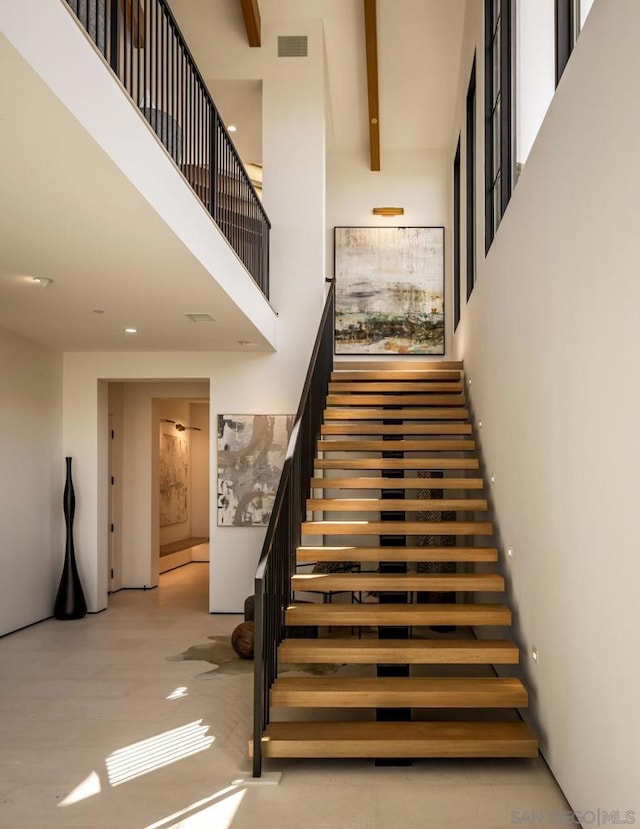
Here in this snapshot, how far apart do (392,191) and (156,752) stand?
8810 millimetres

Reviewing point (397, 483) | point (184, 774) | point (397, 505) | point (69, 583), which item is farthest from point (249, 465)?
point (184, 774)

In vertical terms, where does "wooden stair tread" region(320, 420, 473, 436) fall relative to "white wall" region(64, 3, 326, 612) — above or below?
below

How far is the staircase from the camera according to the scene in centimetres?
402

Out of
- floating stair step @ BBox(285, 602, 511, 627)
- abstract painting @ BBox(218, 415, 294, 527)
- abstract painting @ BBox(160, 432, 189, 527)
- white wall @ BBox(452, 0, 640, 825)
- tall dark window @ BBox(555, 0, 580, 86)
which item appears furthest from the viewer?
abstract painting @ BBox(160, 432, 189, 527)

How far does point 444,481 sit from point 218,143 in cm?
335

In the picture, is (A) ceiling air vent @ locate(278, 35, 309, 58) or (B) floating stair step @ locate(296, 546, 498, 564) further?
(A) ceiling air vent @ locate(278, 35, 309, 58)

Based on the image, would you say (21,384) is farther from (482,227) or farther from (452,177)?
(452,177)

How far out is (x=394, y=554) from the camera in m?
5.35

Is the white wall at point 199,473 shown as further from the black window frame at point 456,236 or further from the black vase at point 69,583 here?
the black vase at point 69,583

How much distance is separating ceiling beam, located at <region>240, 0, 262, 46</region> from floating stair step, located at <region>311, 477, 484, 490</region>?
517 cm

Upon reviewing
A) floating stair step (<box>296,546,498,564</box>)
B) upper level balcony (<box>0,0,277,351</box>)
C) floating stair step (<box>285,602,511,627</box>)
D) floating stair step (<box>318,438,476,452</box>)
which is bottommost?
floating stair step (<box>285,602,511,627</box>)

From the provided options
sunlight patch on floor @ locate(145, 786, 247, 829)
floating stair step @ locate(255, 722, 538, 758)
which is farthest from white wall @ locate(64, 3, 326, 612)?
sunlight patch on floor @ locate(145, 786, 247, 829)

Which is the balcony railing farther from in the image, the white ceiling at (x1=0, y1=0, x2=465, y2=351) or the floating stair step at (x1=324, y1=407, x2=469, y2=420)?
the floating stair step at (x1=324, y1=407, x2=469, y2=420)

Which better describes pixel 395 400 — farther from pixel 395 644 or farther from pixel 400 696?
pixel 400 696
